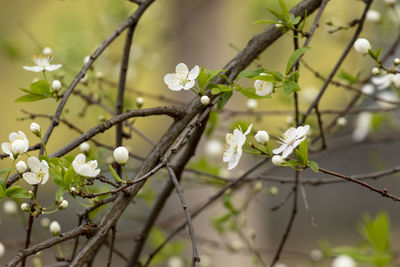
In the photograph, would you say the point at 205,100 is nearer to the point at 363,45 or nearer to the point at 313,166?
the point at 313,166

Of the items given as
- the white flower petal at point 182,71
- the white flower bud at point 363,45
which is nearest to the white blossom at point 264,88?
the white flower petal at point 182,71

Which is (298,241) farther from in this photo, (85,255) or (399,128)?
(85,255)

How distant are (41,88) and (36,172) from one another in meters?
0.25

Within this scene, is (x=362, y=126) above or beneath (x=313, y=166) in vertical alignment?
above

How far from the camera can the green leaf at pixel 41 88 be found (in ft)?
3.67

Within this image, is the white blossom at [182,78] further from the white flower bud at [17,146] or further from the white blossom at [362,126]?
the white blossom at [362,126]

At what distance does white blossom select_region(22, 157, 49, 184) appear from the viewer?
94cm

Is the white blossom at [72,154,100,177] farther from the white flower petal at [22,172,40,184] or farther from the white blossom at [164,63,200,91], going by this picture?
the white blossom at [164,63,200,91]

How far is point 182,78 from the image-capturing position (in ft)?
3.50

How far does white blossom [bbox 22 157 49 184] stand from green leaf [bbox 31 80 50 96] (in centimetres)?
24

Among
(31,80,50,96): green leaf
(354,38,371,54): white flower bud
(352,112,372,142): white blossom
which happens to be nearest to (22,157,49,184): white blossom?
(31,80,50,96): green leaf

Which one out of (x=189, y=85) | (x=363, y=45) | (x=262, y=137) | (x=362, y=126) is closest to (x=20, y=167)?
(x=189, y=85)

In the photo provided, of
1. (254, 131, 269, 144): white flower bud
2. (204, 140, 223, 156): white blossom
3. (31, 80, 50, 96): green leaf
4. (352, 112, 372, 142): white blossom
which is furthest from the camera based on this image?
(204, 140, 223, 156): white blossom

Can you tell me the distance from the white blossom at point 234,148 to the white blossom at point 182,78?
14 centimetres
